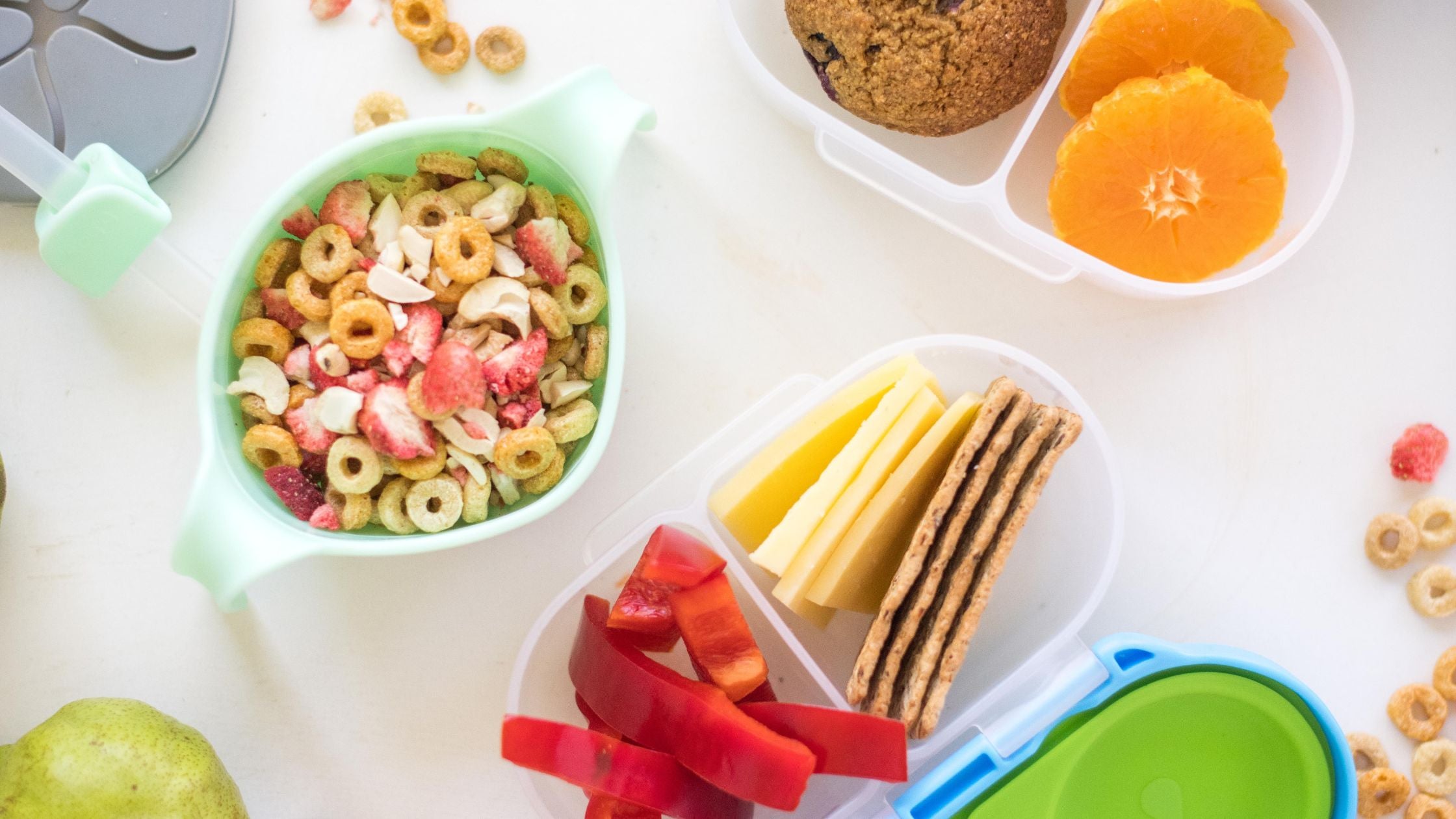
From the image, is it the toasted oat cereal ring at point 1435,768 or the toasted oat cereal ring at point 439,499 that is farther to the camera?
the toasted oat cereal ring at point 1435,768

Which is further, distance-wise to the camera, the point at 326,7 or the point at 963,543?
the point at 326,7

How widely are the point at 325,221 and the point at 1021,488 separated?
598 mm

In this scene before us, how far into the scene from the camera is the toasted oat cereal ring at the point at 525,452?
810mm

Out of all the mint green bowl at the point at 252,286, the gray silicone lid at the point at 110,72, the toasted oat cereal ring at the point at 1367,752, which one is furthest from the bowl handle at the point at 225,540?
the toasted oat cereal ring at the point at 1367,752

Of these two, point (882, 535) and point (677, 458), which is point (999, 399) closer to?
point (882, 535)

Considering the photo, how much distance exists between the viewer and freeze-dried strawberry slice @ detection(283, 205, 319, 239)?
32.9 inches

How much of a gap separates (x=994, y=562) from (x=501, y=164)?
1.66ft

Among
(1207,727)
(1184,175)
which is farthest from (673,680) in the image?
(1184,175)

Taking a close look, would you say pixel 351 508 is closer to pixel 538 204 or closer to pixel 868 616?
pixel 538 204

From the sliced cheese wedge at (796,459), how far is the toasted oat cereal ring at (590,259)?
0.70ft

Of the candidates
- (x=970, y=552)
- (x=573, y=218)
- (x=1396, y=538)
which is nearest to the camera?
(x=970, y=552)

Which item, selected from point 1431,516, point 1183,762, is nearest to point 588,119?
point 1183,762

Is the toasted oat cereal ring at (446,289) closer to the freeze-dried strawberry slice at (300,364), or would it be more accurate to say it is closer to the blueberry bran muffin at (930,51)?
the freeze-dried strawberry slice at (300,364)

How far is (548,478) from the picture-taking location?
0.84 meters
